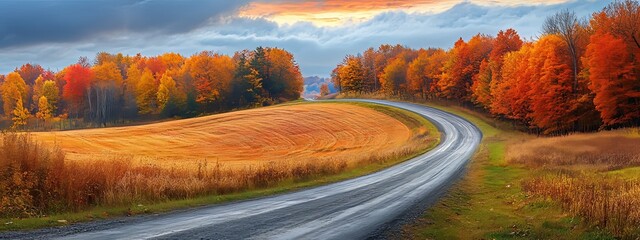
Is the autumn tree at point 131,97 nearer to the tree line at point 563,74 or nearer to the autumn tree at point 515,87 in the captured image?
the tree line at point 563,74

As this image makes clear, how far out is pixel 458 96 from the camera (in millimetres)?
83500

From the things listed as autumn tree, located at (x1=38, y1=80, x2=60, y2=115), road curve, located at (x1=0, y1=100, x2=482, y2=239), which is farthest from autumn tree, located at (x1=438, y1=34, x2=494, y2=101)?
autumn tree, located at (x1=38, y1=80, x2=60, y2=115)

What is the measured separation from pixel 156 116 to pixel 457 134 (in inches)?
2652

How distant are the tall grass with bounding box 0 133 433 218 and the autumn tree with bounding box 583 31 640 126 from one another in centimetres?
4318

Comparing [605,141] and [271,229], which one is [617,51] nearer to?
[605,141]

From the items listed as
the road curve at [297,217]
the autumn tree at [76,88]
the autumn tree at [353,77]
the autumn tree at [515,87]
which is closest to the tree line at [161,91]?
the autumn tree at [76,88]

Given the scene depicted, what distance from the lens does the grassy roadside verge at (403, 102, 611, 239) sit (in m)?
11.7

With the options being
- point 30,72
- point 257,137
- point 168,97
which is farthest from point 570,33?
point 30,72

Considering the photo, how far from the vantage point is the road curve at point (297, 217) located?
36.9 ft

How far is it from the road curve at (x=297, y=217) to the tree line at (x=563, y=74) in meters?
34.1

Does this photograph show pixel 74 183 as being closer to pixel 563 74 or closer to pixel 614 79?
pixel 614 79

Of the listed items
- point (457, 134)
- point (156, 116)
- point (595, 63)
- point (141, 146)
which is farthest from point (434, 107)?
point (156, 116)

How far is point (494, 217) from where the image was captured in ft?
47.3

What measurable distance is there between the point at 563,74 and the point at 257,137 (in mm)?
37152
